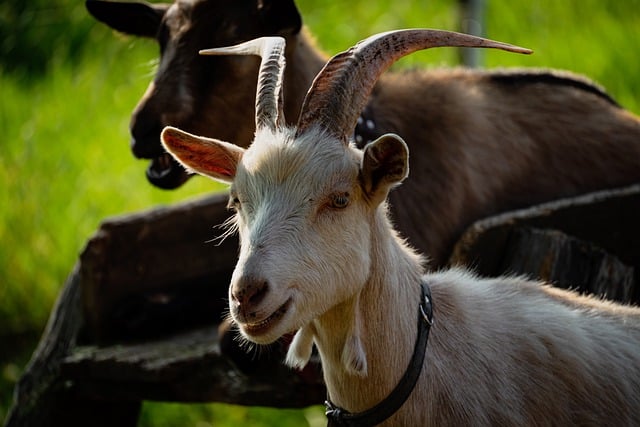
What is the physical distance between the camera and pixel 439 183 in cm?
522

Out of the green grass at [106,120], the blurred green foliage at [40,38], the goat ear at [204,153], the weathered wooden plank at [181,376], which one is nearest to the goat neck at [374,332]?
the goat ear at [204,153]

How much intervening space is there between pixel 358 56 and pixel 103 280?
2.55 m

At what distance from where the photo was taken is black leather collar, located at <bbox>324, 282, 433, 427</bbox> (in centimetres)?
328

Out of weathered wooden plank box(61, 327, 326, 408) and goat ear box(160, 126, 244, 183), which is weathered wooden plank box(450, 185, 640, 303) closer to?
weathered wooden plank box(61, 327, 326, 408)

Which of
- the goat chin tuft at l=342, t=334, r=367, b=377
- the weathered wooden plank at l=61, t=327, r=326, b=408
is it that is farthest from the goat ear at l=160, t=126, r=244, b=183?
the weathered wooden plank at l=61, t=327, r=326, b=408

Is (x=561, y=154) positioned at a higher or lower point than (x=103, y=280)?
higher

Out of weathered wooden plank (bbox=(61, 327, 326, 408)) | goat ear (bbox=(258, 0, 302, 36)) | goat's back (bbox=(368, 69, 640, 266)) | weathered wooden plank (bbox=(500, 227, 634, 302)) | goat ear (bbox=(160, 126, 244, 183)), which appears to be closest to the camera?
goat ear (bbox=(160, 126, 244, 183))

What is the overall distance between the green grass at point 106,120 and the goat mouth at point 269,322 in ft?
11.2

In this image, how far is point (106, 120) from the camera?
9.02 m

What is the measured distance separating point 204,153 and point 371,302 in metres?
0.76

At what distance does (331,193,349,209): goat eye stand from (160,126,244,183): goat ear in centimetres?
43

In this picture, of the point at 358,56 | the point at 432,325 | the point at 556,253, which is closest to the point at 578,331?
the point at 432,325

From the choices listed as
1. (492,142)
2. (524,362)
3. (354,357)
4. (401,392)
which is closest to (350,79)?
(354,357)

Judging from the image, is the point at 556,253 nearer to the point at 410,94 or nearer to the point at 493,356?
the point at 493,356
